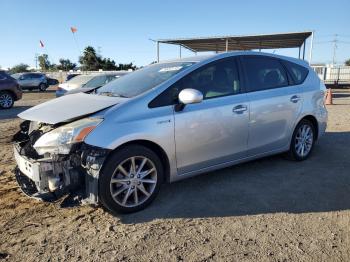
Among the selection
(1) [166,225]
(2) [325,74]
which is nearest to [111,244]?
(1) [166,225]

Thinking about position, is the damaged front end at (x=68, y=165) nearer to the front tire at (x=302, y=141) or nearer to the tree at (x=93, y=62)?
the front tire at (x=302, y=141)

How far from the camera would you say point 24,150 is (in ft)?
13.0

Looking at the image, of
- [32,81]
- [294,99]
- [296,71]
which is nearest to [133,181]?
[294,99]

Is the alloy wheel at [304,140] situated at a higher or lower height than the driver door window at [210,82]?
lower

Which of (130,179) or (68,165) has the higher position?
(68,165)

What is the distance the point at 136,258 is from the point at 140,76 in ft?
8.50

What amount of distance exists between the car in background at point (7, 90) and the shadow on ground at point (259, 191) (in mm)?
12316

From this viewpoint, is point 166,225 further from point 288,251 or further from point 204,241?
point 288,251

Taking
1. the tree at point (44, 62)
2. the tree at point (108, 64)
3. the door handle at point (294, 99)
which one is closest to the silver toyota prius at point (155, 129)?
the door handle at point (294, 99)

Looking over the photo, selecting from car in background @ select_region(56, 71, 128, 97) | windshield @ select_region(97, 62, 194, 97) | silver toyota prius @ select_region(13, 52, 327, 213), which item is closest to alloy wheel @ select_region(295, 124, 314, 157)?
silver toyota prius @ select_region(13, 52, 327, 213)

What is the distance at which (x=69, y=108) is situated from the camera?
399 cm

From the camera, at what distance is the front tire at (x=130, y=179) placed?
11.7 ft

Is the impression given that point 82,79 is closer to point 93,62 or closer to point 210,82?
point 210,82

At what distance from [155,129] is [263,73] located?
2.13m
